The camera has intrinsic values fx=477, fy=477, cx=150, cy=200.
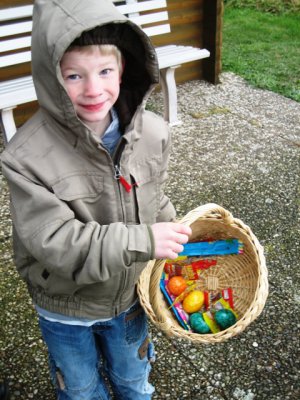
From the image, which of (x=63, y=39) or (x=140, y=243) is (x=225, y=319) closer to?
(x=140, y=243)

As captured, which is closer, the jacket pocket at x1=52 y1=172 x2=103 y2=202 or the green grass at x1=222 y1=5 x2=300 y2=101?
the jacket pocket at x1=52 y1=172 x2=103 y2=202

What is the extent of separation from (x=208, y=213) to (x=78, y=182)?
0.70 metres

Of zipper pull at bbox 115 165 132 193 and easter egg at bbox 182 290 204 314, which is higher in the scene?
zipper pull at bbox 115 165 132 193

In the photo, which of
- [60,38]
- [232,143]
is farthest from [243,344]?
[232,143]

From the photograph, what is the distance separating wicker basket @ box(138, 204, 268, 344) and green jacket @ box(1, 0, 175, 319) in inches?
5.4

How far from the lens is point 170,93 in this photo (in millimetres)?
4148

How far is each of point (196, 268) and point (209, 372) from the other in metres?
0.48

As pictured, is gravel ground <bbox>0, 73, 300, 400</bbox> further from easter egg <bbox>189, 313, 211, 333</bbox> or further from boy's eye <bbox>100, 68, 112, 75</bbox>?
boy's eye <bbox>100, 68, 112, 75</bbox>

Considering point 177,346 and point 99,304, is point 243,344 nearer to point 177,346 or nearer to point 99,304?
point 177,346

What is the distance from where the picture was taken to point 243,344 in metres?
2.27

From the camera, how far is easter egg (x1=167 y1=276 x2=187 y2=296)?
6.59 feet

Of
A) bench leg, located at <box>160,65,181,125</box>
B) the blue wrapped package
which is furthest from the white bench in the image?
the blue wrapped package

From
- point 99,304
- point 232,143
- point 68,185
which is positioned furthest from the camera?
point 232,143

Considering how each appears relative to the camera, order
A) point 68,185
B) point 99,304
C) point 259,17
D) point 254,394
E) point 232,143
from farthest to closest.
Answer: point 259,17
point 232,143
point 254,394
point 99,304
point 68,185
